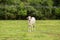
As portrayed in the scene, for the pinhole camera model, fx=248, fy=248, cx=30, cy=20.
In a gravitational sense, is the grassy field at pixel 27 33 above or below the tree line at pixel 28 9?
above

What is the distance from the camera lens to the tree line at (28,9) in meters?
35.0

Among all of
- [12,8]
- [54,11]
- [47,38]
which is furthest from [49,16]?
[47,38]

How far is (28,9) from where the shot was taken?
36.5 meters

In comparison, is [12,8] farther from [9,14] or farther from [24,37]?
[24,37]

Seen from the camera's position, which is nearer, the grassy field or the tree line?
the grassy field

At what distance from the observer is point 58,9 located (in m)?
37.3

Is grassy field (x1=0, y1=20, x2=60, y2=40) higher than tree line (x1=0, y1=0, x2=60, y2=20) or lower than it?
higher

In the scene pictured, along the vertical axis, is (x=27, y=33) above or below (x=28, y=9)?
above

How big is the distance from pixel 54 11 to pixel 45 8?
1459 millimetres

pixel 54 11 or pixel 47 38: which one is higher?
pixel 47 38

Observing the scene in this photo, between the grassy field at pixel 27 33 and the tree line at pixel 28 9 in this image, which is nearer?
the grassy field at pixel 27 33

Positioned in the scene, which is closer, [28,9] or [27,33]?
[27,33]

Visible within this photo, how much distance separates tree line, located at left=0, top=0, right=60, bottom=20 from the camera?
115 feet

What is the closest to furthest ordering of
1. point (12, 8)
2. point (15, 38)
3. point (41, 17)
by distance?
point (15, 38), point (12, 8), point (41, 17)
